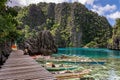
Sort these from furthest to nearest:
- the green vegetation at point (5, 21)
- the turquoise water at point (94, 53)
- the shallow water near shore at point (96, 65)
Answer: the turquoise water at point (94, 53)
the shallow water near shore at point (96, 65)
the green vegetation at point (5, 21)

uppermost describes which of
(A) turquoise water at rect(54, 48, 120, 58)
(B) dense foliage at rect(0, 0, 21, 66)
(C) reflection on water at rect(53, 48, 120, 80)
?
(B) dense foliage at rect(0, 0, 21, 66)

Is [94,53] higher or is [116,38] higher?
[116,38]

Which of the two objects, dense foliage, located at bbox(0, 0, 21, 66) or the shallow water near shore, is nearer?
dense foliage, located at bbox(0, 0, 21, 66)

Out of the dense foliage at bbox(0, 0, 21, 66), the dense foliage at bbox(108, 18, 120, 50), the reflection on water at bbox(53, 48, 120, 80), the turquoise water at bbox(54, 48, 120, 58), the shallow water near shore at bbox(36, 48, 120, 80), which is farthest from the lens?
the dense foliage at bbox(108, 18, 120, 50)

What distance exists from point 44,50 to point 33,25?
124 meters

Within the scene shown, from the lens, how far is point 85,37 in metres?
189

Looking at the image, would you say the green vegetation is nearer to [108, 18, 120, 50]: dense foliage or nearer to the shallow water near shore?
the shallow water near shore

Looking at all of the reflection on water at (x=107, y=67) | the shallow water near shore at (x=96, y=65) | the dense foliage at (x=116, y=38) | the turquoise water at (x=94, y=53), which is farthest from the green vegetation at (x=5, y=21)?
the dense foliage at (x=116, y=38)

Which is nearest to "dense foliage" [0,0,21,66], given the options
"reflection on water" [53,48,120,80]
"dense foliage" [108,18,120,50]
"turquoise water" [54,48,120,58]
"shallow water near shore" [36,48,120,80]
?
"shallow water near shore" [36,48,120,80]

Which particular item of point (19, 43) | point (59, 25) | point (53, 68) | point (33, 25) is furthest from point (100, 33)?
point (53, 68)

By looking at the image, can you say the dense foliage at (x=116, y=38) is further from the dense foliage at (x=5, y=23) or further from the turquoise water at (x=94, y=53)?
the dense foliage at (x=5, y=23)

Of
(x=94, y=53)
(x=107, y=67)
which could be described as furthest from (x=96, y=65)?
(x=94, y=53)

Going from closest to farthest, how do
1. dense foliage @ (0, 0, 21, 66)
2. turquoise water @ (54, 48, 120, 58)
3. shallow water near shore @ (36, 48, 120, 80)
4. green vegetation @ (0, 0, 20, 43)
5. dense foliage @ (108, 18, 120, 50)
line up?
1. green vegetation @ (0, 0, 20, 43)
2. dense foliage @ (0, 0, 21, 66)
3. shallow water near shore @ (36, 48, 120, 80)
4. turquoise water @ (54, 48, 120, 58)
5. dense foliage @ (108, 18, 120, 50)

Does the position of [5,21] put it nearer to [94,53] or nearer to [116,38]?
[94,53]
